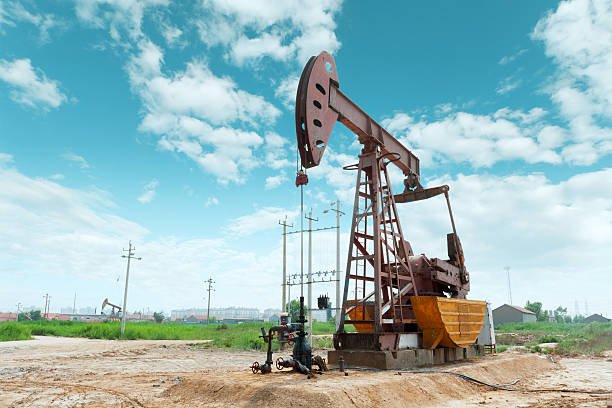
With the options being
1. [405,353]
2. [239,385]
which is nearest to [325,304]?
[405,353]

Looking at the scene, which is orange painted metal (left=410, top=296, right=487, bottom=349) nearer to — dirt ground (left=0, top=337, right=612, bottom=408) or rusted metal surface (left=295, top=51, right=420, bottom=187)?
dirt ground (left=0, top=337, right=612, bottom=408)

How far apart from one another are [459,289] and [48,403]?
10749 millimetres

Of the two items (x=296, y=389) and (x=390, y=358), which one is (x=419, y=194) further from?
(x=296, y=389)

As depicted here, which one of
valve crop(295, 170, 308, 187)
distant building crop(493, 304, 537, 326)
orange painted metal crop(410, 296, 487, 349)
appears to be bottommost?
distant building crop(493, 304, 537, 326)

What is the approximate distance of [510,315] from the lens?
64250mm

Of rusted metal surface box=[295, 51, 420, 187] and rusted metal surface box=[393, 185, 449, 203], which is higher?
rusted metal surface box=[295, 51, 420, 187]

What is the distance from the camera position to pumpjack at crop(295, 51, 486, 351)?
9.04 meters

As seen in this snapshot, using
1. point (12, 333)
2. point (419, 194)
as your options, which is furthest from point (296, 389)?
point (12, 333)

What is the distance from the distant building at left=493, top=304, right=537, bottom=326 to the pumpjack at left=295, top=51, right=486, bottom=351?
59.4 meters

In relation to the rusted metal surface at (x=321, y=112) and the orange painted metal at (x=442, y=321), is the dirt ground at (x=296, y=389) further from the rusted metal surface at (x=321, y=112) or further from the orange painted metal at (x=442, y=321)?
the rusted metal surface at (x=321, y=112)

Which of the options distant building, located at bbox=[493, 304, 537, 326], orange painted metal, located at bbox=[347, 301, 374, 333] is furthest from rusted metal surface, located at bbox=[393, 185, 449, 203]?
distant building, located at bbox=[493, 304, 537, 326]

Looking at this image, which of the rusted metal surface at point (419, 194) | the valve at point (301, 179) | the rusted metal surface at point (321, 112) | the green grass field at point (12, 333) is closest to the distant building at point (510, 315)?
the rusted metal surface at point (419, 194)

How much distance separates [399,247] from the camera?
1168cm

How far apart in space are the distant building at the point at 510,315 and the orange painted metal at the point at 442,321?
60804 mm
